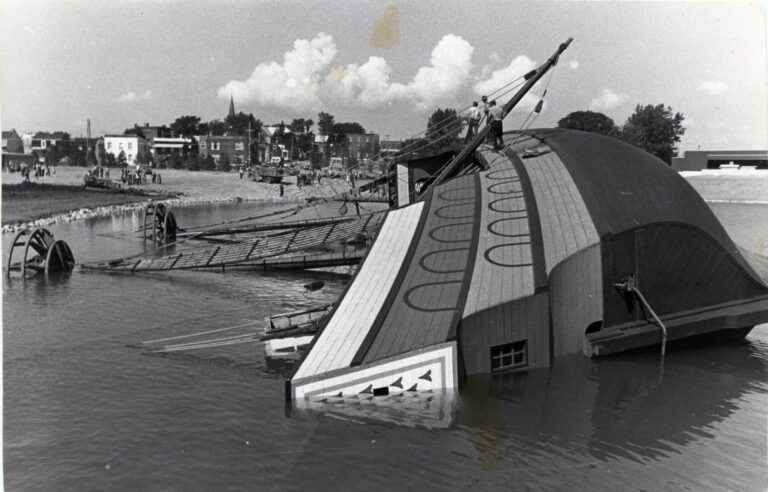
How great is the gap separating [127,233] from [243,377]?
152ft

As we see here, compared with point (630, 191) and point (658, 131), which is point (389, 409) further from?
point (658, 131)

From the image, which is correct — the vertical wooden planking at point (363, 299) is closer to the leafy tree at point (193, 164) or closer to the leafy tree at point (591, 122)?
the leafy tree at point (591, 122)

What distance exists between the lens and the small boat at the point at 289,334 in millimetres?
22281

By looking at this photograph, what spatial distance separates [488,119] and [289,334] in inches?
708

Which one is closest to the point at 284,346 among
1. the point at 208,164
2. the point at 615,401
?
the point at 615,401

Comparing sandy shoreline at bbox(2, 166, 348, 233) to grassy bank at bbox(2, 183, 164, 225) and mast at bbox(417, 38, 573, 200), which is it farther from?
mast at bbox(417, 38, 573, 200)

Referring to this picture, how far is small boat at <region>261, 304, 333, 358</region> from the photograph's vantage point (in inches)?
877

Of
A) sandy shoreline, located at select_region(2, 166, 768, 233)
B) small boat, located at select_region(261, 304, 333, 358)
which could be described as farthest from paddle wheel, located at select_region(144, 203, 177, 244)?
small boat, located at select_region(261, 304, 333, 358)

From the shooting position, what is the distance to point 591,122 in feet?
394

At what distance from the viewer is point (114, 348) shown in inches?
961

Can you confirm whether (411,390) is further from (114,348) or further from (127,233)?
(127,233)

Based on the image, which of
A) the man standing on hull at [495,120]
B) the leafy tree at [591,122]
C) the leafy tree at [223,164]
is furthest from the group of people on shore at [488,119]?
the leafy tree at [223,164]

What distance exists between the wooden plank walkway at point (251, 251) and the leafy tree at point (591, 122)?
86752mm

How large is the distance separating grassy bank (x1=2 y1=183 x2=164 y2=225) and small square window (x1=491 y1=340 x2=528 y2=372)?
189 feet
